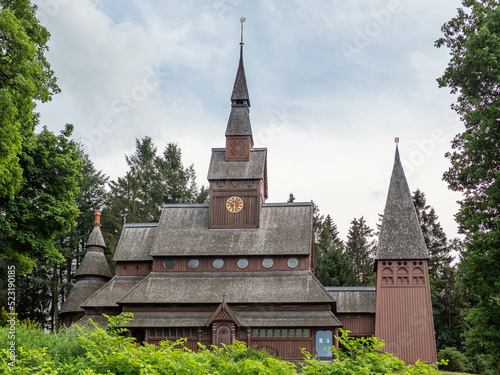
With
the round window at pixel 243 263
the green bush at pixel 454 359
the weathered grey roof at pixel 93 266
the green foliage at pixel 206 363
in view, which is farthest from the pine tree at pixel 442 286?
the green foliage at pixel 206 363

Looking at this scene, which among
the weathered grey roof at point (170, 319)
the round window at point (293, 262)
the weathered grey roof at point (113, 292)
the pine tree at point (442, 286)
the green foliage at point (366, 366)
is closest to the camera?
the green foliage at point (366, 366)

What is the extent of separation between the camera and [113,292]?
39.4 metres

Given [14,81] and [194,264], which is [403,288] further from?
[14,81]

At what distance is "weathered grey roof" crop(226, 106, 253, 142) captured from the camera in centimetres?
4325

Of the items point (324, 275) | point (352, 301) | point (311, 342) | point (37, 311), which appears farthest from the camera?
point (37, 311)

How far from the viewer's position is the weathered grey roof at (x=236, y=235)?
38656 millimetres

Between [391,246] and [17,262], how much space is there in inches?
893

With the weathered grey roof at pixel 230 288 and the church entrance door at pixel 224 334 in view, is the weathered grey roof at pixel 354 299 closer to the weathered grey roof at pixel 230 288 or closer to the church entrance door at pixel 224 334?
the weathered grey roof at pixel 230 288

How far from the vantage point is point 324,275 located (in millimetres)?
52906

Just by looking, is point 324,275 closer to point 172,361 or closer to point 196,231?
point 196,231

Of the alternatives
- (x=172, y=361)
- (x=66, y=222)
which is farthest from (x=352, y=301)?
(x=172, y=361)

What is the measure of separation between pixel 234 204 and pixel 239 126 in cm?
642

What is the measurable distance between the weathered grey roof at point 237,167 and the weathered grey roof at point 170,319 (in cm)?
1049

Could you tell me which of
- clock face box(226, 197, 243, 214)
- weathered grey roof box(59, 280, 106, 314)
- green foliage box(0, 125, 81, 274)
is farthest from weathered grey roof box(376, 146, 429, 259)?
weathered grey roof box(59, 280, 106, 314)
